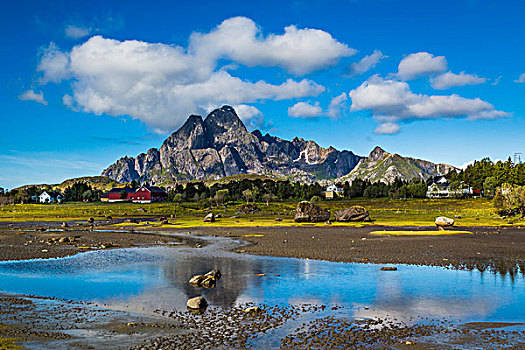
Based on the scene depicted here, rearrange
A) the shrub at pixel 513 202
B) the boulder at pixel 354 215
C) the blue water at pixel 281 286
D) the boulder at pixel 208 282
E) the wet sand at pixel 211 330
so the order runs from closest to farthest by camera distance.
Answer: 1. the wet sand at pixel 211 330
2. the blue water at pixel 281 286
3. the boulder at pixel 208 282
4. the boulder at pixel 354 215
5. the shrub at pixel 513 202

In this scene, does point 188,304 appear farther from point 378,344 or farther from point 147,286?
point 378,344

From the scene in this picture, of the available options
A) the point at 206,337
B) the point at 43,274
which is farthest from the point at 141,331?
the point at 43,274

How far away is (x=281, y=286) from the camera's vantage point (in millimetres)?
30219

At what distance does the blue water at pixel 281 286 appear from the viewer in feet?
80.6

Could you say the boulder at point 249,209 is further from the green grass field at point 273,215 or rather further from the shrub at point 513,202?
the shrub at point 513,202

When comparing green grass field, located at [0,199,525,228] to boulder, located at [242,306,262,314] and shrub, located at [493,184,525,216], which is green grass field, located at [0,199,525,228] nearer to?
shrub, located at [493,184,525,216]

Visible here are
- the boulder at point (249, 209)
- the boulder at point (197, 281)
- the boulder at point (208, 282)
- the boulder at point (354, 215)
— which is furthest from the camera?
the boulder at point (249, 209)

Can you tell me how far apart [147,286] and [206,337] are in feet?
43.7

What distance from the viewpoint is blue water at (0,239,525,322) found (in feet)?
80.6

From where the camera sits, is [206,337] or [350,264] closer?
[206,337]

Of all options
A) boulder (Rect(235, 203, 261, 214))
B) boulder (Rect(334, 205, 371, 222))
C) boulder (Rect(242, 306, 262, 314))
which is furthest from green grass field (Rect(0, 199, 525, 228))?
boulder (Rect(242, 306, 262, 314))

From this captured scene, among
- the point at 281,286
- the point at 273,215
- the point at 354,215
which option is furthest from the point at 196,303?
the point at 273,215

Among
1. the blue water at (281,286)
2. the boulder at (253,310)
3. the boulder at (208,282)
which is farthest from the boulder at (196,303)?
the boulder at (208,282)

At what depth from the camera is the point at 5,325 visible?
20.4 metres
